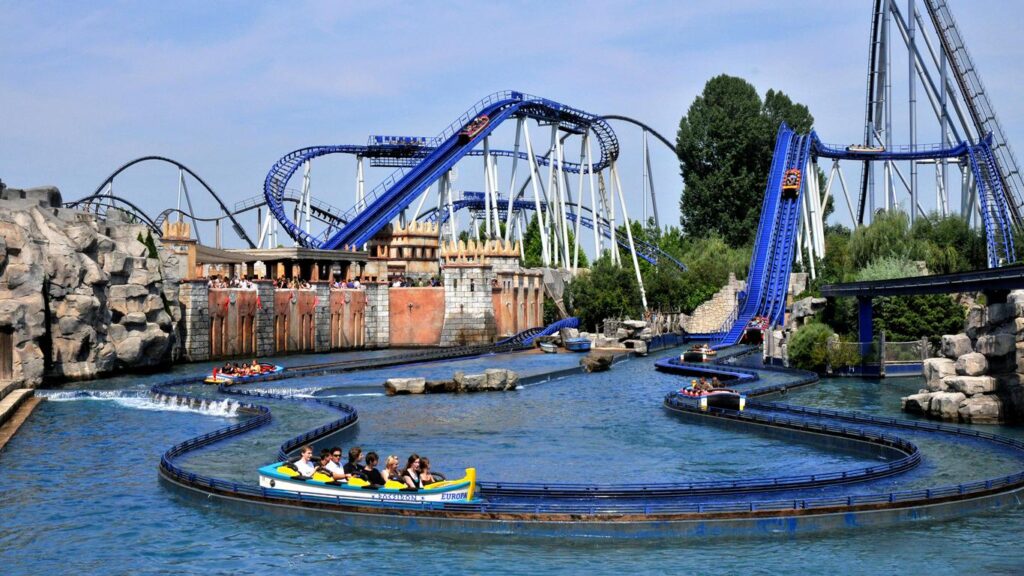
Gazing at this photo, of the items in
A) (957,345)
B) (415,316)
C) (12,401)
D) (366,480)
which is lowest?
(366,480)

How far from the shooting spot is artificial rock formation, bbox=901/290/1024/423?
110ft

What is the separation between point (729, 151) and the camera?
10244 centimetres

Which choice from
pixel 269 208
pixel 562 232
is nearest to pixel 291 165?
pixel 269 208

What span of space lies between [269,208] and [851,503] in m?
63.6

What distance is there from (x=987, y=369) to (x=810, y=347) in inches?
663

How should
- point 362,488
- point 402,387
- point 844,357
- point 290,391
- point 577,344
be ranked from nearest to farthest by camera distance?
point 362,488
point 402,387
point 290,391
point 844,357
point 577,344

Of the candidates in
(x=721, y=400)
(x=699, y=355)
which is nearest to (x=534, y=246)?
(x=699, y=355)

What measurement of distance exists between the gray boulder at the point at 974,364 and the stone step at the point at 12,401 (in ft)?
94.5

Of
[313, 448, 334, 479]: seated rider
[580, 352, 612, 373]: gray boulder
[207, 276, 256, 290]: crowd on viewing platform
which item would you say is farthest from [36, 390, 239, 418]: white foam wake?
[580, 352, 612, 373]: gray boulder

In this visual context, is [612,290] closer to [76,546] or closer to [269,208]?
[269,208]

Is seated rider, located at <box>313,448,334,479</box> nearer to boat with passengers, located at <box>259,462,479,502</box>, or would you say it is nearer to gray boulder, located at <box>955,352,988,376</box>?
boat with passengers, located at <box>259,462,479,502</box>

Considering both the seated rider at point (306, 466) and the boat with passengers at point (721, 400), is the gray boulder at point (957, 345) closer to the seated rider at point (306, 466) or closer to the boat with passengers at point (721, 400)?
the boat with passengers at point (721, 400)

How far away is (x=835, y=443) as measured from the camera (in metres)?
31.2

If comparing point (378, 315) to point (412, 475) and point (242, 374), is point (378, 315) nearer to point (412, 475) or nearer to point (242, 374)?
point (242, 374)
